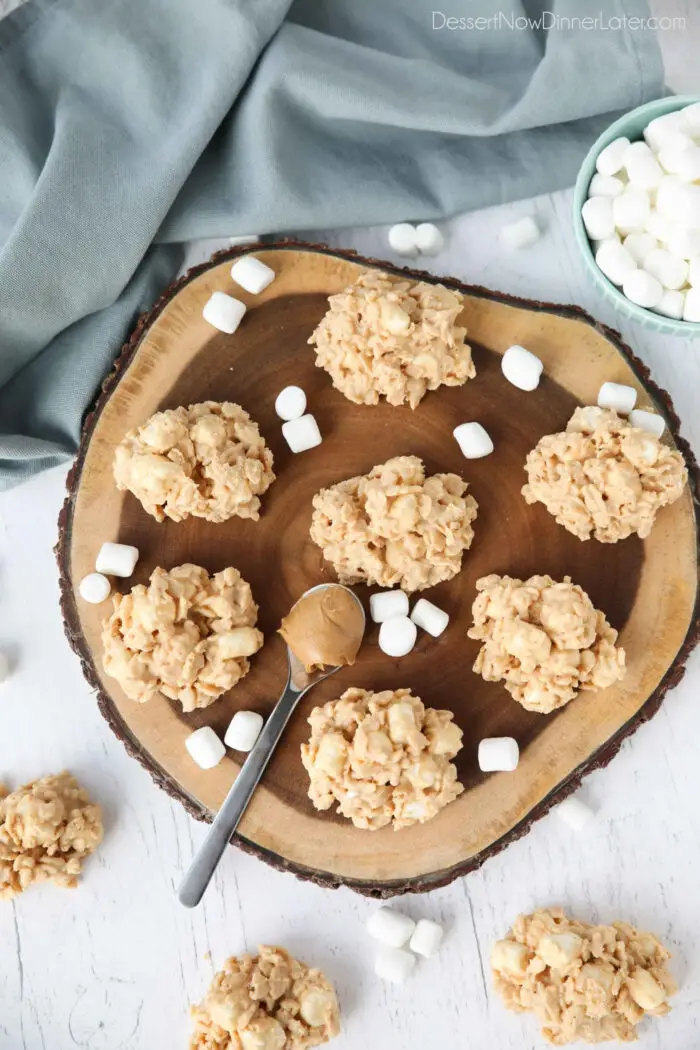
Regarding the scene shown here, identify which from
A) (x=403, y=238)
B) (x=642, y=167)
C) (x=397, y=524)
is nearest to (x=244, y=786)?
(x=397, y=524)

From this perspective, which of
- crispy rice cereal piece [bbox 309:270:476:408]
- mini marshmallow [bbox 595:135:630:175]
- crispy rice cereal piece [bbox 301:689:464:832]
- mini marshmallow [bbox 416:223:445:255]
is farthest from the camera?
mini marshmallow [bbox 416:223:445:255]

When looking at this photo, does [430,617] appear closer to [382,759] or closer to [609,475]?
[382,759]

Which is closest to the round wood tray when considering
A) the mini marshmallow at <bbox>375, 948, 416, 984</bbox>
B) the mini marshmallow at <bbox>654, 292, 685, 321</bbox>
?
the mini marshmallow at <bbox>654, 292, 685, 321</bbox>

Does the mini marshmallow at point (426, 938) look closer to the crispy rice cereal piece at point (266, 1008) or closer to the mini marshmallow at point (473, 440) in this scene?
the crispy rice cereal piece at point (266, 1008)

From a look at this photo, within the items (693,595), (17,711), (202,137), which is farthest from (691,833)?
(202,137)

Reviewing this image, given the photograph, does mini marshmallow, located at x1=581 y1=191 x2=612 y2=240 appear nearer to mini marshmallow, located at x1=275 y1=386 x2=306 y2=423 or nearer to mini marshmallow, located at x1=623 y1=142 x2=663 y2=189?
mini marshmallow, located at x1=623 y1=142 x2=663 y2=189

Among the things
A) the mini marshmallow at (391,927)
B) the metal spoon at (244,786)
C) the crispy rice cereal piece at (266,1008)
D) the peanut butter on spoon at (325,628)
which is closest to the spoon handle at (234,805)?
the metal spoon at (244,786)

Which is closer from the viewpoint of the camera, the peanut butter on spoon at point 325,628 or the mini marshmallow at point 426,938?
the peanut butter on spoon at point 325,628
